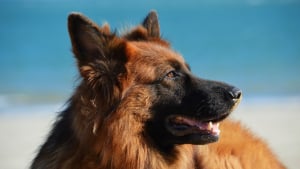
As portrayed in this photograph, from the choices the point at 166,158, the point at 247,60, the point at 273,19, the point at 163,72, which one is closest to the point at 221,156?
the point at 166,158

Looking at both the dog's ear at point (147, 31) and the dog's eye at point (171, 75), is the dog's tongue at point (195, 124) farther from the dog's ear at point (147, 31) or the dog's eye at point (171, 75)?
the dog's ear at point (147, 31)

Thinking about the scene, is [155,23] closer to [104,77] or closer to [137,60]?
[137,60]

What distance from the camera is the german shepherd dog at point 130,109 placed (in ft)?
16.7

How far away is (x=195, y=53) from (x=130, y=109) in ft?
76.5

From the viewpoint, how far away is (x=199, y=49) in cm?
3005

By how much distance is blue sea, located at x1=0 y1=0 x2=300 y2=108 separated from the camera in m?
19.6

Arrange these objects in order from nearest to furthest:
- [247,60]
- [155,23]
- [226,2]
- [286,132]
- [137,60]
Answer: [137,60], [155,23], [286,132], [247,60], [226,2]

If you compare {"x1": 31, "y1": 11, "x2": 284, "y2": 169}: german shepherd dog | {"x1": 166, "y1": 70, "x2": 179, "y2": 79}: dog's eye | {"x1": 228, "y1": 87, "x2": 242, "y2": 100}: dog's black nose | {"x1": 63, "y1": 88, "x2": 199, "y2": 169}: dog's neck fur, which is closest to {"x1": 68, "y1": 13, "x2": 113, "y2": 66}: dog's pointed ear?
{"x1": 31, "y1": 11, "x2": 284, "y2": 169}: german shepherd dog

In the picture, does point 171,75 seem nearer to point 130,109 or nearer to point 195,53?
point 130,109

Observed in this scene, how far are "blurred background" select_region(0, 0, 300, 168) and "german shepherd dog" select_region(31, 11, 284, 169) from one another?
356 mm

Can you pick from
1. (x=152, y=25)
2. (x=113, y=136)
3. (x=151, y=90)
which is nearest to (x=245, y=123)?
(x=152, y=25)

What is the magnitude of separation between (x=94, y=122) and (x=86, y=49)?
0.66 metres

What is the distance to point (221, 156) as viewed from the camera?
6164 mm

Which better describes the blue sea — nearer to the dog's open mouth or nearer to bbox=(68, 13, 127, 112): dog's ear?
bbox=(68, 13, 127, 112): dog's ear
